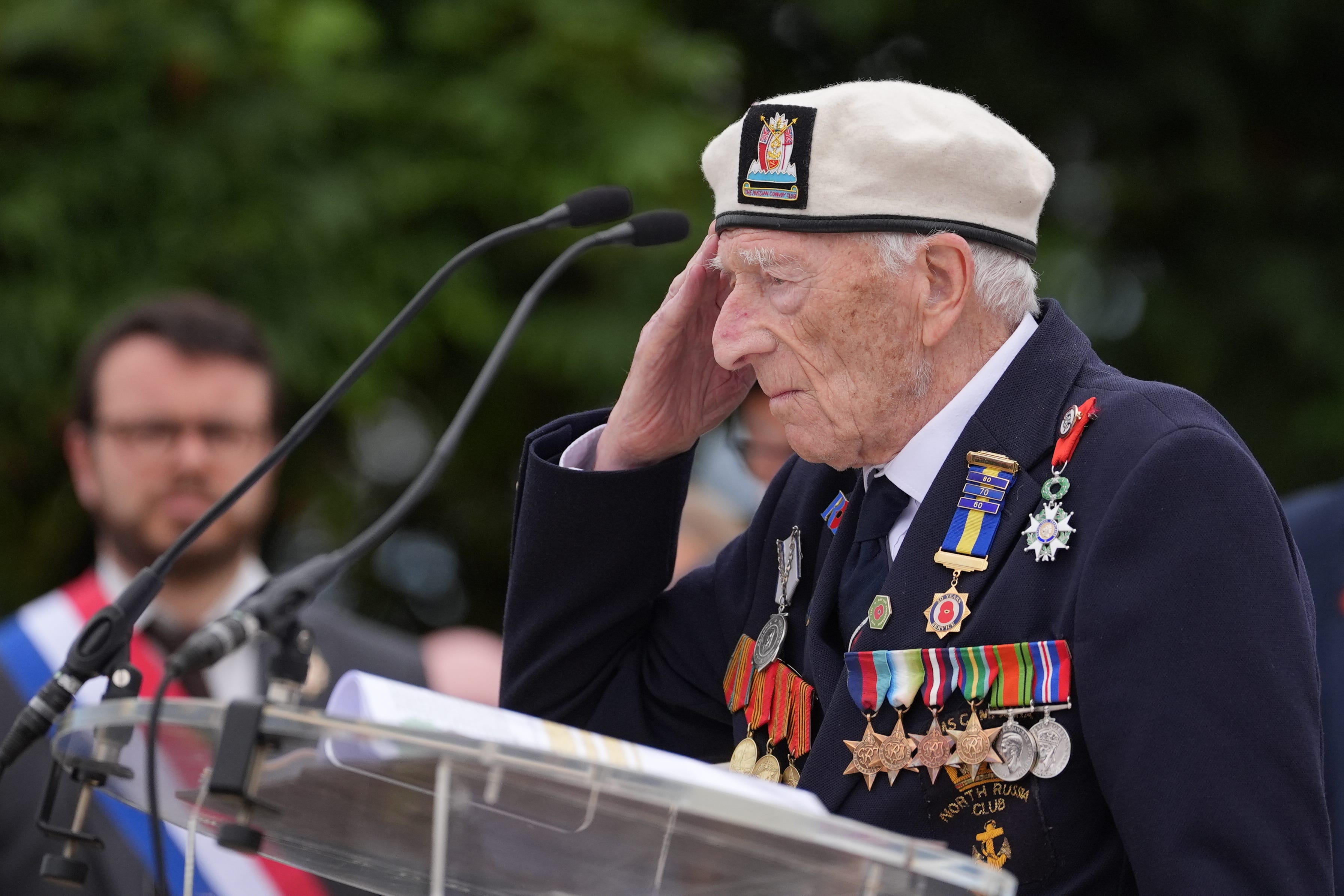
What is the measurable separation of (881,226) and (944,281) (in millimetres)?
105

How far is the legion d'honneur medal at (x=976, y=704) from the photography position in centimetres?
174

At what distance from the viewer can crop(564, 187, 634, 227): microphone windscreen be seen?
2.08 meters

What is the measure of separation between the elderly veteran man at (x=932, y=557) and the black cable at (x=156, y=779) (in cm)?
76

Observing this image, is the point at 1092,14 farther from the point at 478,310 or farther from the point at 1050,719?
the point at 1050,719

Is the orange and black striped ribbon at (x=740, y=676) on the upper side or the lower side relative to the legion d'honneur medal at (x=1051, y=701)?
lower

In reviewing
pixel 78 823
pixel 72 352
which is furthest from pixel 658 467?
pixel 72 352

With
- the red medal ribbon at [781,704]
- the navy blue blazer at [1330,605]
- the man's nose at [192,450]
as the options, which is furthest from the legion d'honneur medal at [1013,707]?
the man's nose at [192,450]

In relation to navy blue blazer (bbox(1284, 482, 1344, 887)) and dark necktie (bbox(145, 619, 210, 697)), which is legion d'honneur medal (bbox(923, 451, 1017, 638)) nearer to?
navy blue blazer (bbox(1284, 482, 1344, 887))

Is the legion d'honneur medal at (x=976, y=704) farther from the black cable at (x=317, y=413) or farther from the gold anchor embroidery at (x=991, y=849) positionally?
the black cable at (x=317, y=413)

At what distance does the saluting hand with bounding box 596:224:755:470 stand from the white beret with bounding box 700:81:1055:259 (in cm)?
24

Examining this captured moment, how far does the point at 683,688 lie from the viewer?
2.30 metres

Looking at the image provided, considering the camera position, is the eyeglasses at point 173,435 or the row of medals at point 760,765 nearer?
the row of medals at point 760,765

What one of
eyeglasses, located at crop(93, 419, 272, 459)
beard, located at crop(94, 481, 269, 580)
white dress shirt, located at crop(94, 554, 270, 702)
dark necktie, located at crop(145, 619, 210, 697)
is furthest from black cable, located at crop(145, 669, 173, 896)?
eyeglasses, located at crop(93, 419, 272, 459)

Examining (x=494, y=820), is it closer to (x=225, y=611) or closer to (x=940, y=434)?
(x=940, y=434)
